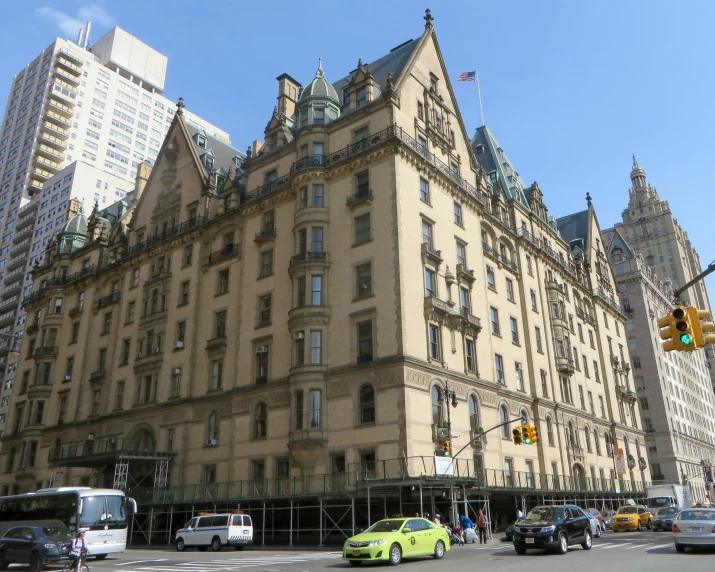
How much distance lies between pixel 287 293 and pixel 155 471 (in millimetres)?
16101

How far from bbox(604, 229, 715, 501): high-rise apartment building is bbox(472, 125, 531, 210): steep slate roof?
1300 inches

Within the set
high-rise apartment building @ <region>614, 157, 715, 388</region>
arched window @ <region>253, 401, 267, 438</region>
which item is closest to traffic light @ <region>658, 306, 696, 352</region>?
arched window @ <region>253, 401, 267, 438</region>

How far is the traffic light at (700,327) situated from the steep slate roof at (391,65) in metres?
33.3

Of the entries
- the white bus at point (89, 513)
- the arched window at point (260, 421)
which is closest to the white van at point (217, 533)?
the white bus at point (89, 513)

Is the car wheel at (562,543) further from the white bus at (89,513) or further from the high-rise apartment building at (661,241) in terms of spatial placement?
the high-rise apartment building at (661,241)

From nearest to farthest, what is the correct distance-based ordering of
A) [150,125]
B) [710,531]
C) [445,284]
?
[710,531]
[445,284]
[150,125]

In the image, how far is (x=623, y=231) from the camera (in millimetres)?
155875

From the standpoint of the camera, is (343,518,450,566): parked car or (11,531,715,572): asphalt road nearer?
(11,531,715,572): asphalt road

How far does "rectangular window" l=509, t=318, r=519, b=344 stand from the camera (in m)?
49.4

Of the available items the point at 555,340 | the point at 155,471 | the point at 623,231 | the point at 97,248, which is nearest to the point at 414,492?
the point at 155,471

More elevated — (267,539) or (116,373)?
(116,373)

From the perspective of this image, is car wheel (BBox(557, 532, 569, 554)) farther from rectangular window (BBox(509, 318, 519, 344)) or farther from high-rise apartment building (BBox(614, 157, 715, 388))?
high-rise apartment building (BBox(614, 157, 715, 388))

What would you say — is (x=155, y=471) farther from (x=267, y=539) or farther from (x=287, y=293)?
(x=287, y=293)

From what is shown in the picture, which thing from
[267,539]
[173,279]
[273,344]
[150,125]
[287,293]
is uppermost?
[150,125]
